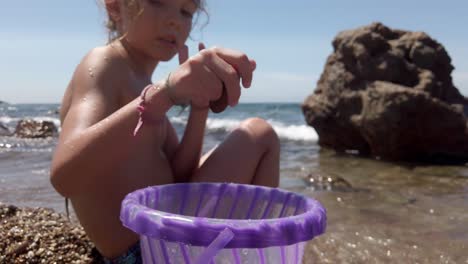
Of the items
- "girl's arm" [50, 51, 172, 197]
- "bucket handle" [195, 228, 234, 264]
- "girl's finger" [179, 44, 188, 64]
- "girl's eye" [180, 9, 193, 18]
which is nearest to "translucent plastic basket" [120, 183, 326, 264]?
"bucket handle" [195, 228, 234, 264]

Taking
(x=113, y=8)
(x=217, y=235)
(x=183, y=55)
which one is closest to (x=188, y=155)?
(x=183, y=55)

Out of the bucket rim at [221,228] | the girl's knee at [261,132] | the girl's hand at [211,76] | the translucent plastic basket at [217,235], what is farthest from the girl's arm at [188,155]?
the bucket rim at [221,228]

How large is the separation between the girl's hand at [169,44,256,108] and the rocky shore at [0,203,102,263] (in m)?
1.28

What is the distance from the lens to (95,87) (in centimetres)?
182

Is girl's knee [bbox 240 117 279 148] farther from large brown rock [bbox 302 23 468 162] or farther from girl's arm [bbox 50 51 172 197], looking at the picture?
large brown rock [bbox 302 23 468 162]

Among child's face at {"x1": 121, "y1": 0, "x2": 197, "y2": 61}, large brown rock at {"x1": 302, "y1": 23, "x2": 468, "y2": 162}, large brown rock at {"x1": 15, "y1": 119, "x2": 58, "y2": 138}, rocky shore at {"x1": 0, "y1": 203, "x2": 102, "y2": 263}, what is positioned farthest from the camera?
large brown rock at {"x1": 15, "y1": 119, "x2": 58, "y2": 138}

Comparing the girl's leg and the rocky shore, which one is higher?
the girl's leg

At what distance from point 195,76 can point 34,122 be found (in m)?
12.5

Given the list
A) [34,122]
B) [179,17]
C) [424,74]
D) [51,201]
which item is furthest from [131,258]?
[34,122]

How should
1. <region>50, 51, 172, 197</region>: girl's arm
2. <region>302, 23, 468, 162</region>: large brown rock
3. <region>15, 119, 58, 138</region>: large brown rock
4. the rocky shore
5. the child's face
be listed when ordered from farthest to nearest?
1. <region>15, 119, 58, 138</region>: large brown rock
2. <region>302, 23, 468, 162</region>: large brown rock
3. the rocky shore
4. the child's face
5. <region>50, 51, 172, 197</region>: girl's arm

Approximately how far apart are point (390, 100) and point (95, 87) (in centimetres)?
612

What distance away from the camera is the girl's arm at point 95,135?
1.50m

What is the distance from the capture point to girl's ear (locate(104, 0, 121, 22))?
2.24 m

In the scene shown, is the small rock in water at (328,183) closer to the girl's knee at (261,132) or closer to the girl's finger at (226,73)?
the girl's knee at (261,132)
